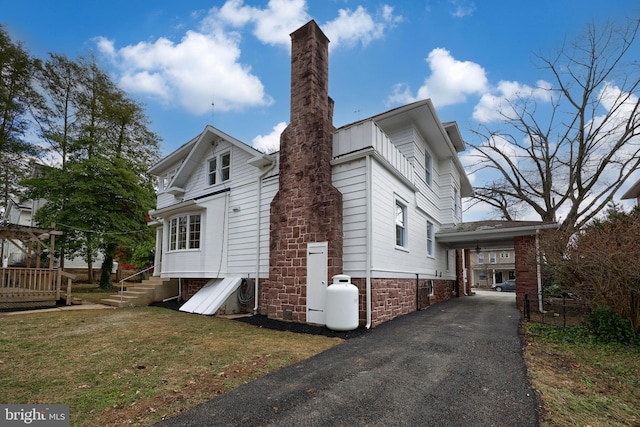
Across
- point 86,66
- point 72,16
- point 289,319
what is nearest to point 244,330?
point 289,319

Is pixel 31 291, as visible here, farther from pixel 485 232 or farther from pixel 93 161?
pixel 485 232

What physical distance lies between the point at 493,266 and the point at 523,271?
35423mm

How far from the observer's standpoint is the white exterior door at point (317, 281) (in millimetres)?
8008

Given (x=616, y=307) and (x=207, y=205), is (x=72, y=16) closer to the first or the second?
(x=207, y=205)

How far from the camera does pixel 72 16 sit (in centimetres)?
1123

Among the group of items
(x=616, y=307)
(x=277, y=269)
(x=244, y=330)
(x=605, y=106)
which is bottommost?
(x=244, y=330)

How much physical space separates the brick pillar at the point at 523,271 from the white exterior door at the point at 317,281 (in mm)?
8027

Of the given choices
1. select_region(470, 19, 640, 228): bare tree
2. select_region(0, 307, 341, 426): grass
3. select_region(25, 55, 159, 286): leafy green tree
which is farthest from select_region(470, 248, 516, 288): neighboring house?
select_region(0, 307, 341, 426): grass

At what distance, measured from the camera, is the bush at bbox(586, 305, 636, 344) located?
6.45m

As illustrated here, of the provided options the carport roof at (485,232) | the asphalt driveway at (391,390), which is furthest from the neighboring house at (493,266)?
the asphalt driveway at (391,390)

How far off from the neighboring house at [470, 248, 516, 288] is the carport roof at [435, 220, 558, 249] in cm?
3119

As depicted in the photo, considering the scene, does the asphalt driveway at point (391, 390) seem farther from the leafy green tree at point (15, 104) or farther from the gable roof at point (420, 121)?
the leafy green tree at point (15, 104)

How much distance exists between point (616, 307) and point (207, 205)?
11.5 meters

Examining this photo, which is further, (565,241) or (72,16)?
(72,16)
